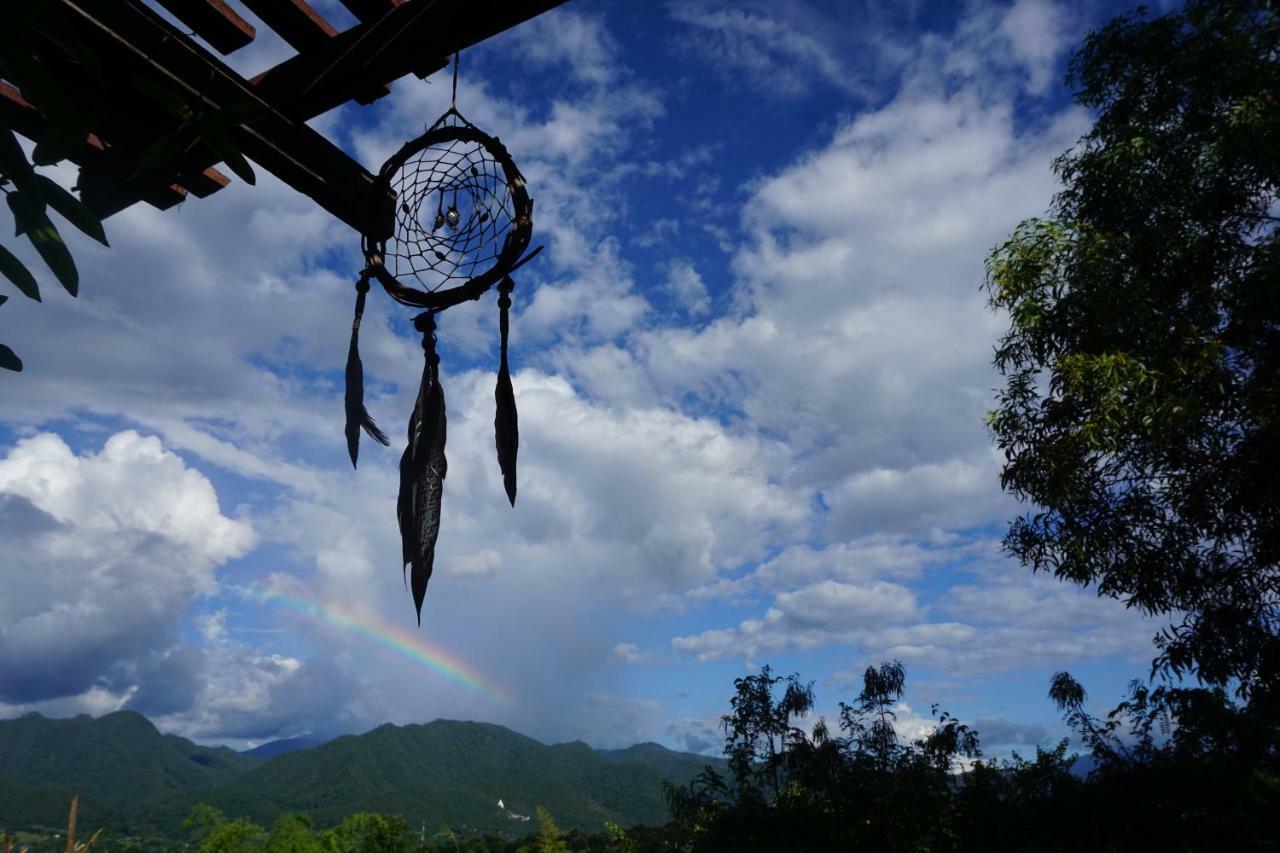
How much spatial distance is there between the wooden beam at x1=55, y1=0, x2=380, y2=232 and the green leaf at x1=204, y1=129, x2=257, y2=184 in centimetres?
20

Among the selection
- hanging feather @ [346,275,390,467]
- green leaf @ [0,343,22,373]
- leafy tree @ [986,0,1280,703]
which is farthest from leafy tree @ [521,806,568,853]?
green leaf @ [0,343,22,373]

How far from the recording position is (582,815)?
11175cm

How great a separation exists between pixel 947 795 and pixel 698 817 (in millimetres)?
3901

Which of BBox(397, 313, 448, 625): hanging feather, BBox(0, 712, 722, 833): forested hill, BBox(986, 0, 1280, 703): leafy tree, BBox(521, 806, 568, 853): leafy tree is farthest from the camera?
BBox(0, 712, 722, 833): forested hill

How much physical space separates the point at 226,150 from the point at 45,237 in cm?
29

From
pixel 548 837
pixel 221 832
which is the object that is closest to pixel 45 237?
pixel 221 832

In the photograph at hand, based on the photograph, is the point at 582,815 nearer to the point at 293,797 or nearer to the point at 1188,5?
the point at 293,797

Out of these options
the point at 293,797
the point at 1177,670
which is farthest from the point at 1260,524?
the point at 293,797

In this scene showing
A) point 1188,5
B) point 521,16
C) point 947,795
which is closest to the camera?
point 521,16

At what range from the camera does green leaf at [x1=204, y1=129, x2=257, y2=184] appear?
123cm

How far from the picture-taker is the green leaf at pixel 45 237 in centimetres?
113

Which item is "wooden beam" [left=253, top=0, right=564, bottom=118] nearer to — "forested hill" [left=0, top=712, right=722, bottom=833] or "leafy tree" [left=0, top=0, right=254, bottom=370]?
"leafy tree" [left=0, top=0, right=254, bottom=370]

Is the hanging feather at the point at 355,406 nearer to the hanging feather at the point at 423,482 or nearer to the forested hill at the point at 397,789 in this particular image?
the hanging feather at the point at 423,482

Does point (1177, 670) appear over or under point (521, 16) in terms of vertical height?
under
